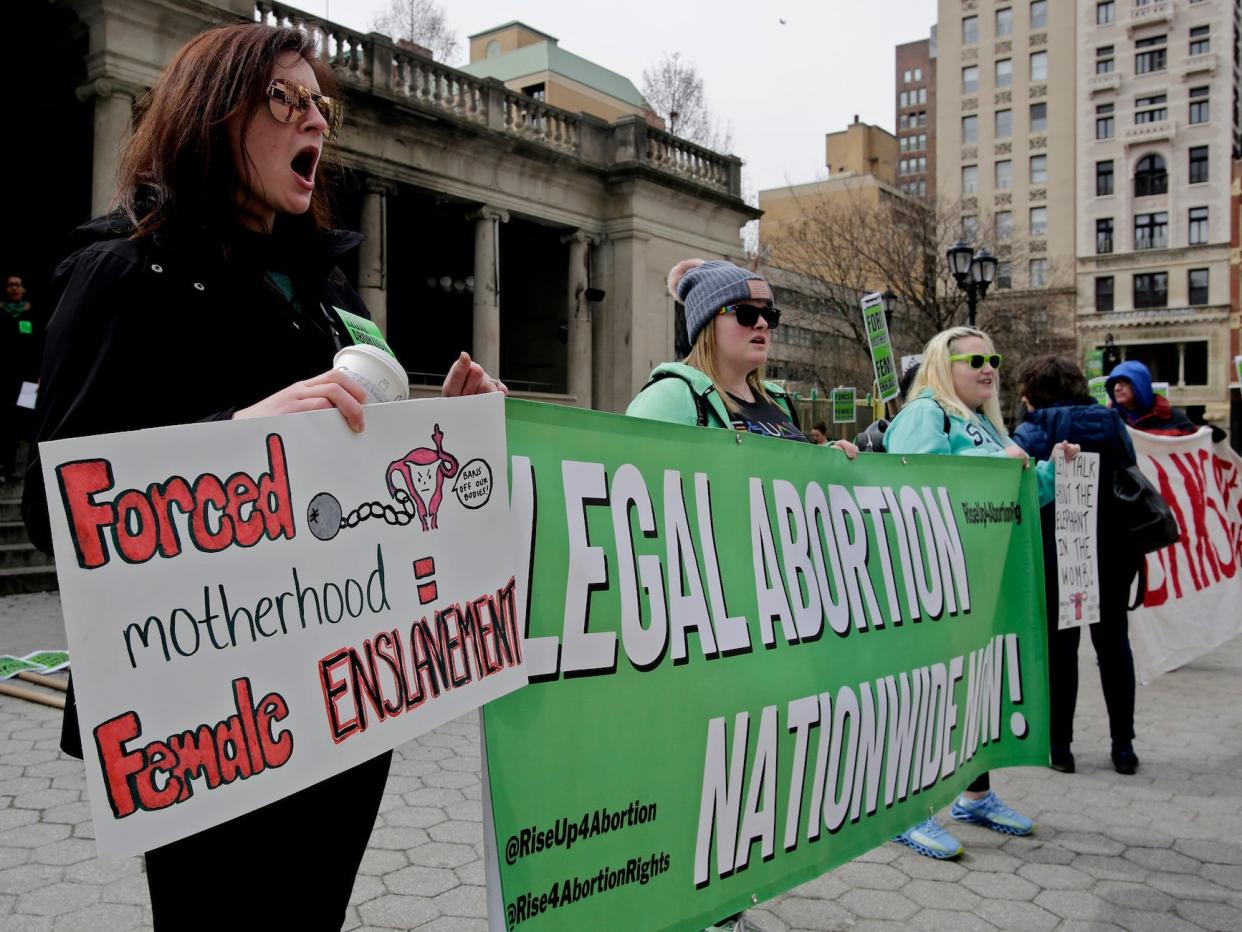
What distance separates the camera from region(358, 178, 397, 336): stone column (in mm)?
18469

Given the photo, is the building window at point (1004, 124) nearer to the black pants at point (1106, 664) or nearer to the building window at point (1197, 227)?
the building window at point (1197, 227)

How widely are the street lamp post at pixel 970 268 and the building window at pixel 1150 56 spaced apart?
5729cm

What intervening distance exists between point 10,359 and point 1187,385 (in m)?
66.6

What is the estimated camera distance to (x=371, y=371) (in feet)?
4.97

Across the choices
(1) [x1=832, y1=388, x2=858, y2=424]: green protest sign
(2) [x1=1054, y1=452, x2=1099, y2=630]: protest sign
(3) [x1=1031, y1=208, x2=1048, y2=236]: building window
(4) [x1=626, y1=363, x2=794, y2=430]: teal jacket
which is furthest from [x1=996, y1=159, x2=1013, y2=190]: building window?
(4) [x1=626, y1=363, x2=794, y2=430]: teal jacket

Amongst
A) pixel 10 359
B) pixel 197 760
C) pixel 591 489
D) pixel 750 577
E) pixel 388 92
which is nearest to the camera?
pixel 197 760

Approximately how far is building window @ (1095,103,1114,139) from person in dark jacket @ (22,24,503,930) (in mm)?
76244

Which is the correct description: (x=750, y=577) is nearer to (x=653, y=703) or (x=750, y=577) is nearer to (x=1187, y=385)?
(x=653, y=703)

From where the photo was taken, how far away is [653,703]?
86.0 inches

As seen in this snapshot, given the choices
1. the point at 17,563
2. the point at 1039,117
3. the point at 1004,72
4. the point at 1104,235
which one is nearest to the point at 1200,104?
the point at 1104,235

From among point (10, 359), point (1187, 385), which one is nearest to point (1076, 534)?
point (10, 359)

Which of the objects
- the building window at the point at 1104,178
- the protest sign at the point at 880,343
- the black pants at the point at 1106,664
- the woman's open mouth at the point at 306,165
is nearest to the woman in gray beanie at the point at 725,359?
the woman's open mouth at the point at 306,165

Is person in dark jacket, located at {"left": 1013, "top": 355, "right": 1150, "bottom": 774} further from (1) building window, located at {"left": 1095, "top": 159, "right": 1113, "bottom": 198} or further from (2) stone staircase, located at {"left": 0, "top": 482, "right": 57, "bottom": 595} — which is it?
(1) building window, located at {"left": 1095, "top": 159, "right": 1113, "bottom": 198}

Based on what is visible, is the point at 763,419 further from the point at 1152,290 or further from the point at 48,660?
the point at 1152,290
